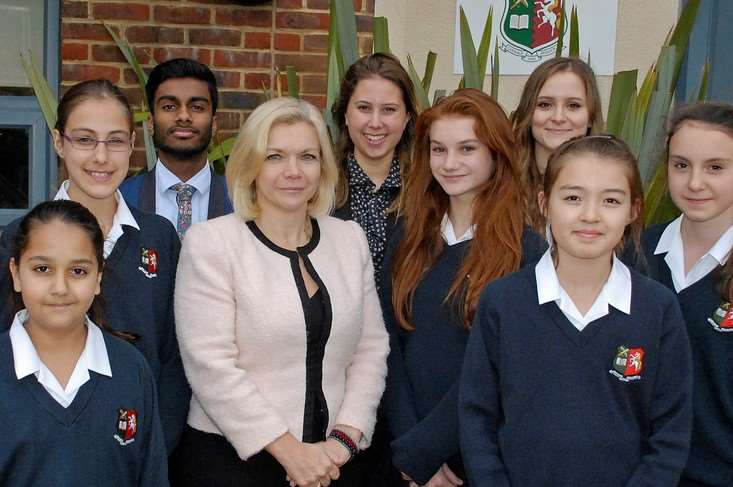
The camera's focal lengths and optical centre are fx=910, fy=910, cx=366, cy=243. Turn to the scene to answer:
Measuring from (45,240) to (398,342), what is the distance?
1.08m

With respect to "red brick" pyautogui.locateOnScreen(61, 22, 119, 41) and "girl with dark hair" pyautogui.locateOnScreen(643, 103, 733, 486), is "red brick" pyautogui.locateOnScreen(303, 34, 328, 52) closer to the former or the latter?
"red brick" pyautogui.locateOnScreen(61, 22, 119, 41)

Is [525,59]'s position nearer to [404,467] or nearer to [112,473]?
[404,467]

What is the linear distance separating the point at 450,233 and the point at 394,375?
1.50 ft

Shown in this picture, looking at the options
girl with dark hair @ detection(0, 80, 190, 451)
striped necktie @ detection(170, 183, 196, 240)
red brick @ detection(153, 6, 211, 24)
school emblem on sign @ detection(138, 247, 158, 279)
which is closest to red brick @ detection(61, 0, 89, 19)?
red brick @ detection(153, 6, 211, 24)

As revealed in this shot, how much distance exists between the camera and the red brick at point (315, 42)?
14.3ft

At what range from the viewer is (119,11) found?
4.23m

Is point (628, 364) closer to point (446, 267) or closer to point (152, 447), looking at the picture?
point (446, 267)

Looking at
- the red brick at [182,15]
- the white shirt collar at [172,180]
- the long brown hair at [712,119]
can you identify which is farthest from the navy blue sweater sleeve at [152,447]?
the red brick at [182,15]

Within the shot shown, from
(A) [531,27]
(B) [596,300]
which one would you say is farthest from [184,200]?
(A) [531,27]

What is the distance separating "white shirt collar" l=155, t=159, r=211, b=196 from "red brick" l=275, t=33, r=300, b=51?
1246 mm

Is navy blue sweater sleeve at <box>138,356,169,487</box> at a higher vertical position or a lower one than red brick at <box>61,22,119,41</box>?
lower

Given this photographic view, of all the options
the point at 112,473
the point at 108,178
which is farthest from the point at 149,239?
the point at 112,473

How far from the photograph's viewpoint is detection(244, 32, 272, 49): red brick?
4.31m

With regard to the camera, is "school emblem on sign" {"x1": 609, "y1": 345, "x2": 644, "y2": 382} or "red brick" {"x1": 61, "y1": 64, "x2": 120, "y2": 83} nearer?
"school emblem on sign" {"x1": 609, "y1": 345, "x2": 644, "y2": 382}
